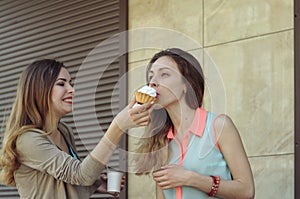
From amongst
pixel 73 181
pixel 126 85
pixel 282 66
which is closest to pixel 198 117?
pixel 73 181

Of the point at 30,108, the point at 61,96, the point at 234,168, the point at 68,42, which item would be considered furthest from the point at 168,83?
the point at 68,42

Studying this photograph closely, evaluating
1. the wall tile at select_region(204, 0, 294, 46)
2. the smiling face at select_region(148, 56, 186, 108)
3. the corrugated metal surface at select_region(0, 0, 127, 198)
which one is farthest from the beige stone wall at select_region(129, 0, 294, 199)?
the smiling face at select_region(148, 56, 186, 108)

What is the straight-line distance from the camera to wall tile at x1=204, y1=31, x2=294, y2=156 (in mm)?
4340

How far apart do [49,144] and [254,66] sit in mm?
1644

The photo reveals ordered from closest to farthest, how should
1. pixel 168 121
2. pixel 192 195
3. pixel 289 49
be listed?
pixel 192 195
pixel 168 121
pixel 289 49

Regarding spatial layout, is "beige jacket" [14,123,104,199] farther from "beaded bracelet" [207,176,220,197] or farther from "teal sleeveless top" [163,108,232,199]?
"beaded bracelet" [207,176,220,197]

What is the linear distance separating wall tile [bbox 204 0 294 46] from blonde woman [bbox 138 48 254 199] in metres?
1.33

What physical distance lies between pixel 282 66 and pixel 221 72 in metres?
0.49

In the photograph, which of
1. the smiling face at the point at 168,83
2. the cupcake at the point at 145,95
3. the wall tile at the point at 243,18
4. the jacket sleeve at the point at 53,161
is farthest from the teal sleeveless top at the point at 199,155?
the wall tile at the point at 243,18

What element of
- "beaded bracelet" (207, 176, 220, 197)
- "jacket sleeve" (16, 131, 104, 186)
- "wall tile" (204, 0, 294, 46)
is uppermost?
"wall tile" (204, 0, 294, 46)

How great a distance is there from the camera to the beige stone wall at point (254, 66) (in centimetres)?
434

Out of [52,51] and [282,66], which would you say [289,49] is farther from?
[52,51]

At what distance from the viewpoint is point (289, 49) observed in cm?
436

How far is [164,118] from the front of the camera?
3312 mm
